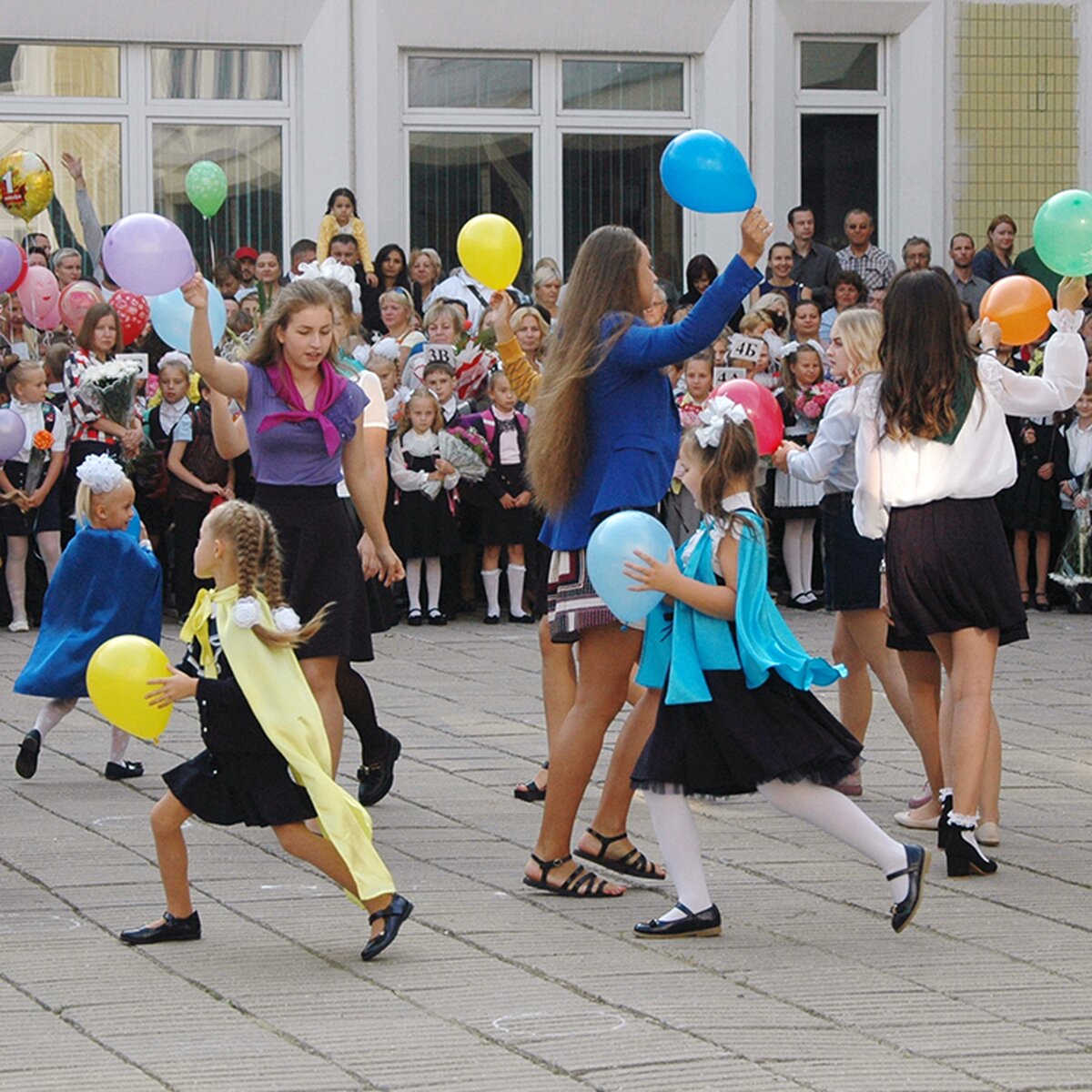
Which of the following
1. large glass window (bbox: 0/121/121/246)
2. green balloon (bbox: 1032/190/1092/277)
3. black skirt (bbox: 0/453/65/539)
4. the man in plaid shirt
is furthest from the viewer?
large glass window (bbox: 0/121/121/246)

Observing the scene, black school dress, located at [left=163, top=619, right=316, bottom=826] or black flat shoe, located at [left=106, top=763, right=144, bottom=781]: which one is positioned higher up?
black school dress, located at [left=163, top=619, right=316, bottom=826]

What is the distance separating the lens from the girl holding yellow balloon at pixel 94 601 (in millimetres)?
8125

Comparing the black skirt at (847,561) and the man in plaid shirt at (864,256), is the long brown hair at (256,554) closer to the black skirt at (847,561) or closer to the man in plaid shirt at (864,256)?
the black skirt at (847,561)

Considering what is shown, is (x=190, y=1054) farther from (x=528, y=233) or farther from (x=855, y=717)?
(x=528, y=233)

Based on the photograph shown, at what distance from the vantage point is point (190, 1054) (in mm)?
4613

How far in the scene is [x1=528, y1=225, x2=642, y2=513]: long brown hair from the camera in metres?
6.10

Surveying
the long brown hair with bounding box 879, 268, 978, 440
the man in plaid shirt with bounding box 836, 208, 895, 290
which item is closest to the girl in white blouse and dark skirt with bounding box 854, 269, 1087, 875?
the long brown hair with bounding box 879, 268, 978, 440

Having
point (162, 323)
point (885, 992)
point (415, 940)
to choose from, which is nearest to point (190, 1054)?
point (415, 940)

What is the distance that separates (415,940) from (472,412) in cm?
881

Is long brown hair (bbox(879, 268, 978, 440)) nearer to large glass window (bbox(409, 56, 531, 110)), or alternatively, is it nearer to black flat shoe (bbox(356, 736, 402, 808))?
black flat shoe (bbox(356, 736, 402, 808))

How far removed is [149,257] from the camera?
265 inches

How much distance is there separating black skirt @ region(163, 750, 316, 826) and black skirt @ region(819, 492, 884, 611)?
9.09 ft

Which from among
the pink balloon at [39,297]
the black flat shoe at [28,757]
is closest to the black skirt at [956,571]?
the black flat shoe at [28,757]

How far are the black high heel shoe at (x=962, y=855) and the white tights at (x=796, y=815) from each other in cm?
74
